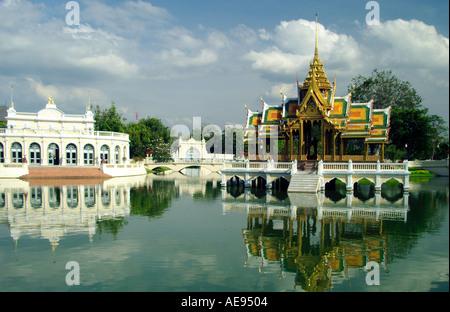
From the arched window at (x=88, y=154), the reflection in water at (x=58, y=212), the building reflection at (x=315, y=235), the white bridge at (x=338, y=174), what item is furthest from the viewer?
the arched window at (x=88, y=154)

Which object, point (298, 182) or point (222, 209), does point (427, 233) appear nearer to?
point (222, 209)

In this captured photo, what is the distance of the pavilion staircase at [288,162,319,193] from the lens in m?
24.7

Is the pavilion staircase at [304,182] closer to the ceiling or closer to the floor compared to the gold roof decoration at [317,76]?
closer to the floor

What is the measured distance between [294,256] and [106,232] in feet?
23.5

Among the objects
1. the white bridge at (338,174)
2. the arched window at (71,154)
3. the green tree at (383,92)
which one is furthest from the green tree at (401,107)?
the arched window at (71,154)

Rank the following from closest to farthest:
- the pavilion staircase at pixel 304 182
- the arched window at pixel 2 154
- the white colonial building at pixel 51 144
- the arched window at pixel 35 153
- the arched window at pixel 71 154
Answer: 1. the pavilion staircase at pixel 304 182
2. the arched window at pixel 2 154
3. the white colonial building at pixel 51 144
4. the arched window at pixel 35 153
5. the arched window at pixel 71 154

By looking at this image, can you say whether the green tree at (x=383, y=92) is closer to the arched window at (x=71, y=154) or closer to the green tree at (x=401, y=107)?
the green tree at (x=401, y=107)

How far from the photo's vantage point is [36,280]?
29.6ft

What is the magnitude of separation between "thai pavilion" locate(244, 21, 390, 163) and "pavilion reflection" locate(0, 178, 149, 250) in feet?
41.3

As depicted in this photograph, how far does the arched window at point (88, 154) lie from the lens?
4859 cm

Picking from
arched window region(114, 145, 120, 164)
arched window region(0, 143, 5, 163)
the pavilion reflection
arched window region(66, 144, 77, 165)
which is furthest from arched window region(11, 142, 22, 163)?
the pavilion reflection

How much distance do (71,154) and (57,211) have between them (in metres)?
31.1

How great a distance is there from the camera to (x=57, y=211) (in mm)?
18781
